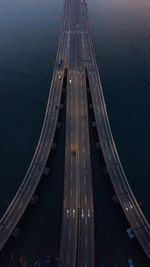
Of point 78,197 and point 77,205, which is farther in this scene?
point 78,197

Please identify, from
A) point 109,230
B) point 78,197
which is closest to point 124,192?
point 109,230

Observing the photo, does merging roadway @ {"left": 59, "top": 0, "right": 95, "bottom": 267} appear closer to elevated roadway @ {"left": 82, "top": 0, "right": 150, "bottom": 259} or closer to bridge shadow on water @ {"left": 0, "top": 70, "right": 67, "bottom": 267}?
bridge shadow on water @ {"left": 0, "top": 70, "right": 67, "bottom": 267}

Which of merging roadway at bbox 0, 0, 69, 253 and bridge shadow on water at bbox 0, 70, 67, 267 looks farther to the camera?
merging roadway at bbox 0, 0, 69, 253

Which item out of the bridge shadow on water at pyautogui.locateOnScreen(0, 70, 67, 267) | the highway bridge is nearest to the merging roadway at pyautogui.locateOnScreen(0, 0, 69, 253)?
the highway bridge

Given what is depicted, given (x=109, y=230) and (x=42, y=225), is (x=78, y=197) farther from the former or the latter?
(x=42, y=225)

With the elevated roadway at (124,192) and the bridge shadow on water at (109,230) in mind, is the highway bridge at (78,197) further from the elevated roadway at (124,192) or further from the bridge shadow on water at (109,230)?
the bridge shadow on water at (109,230)

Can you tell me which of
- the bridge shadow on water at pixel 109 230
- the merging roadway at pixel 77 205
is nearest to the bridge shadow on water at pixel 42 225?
the merging roadway at pixel 77 205

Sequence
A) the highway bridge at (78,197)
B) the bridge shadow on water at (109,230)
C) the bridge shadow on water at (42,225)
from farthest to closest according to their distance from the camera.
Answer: the bridge shadow on water at (42,225) < the bridge shadow on water at (109,230) < the highway bridge at (78,197)

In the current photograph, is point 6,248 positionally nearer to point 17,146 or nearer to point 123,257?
point 123,257

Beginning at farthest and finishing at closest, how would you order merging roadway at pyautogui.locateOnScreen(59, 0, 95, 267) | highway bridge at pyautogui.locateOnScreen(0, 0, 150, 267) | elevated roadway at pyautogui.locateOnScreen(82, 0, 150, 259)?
elevated roadway at pyautogui.locateOnScreen(82, 0, 150, 259) → highway bridge at pyautogui.locateOnScreen(0, 0, 150, 267) → merging roadway at pyautogui.locateOnScreen(59, 0, 95, 267)

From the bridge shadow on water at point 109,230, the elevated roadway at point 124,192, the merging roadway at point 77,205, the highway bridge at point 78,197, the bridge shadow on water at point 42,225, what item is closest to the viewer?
the merging roadway at point 77,205

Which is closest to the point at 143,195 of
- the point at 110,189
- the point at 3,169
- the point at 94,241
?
the point at 110,189
